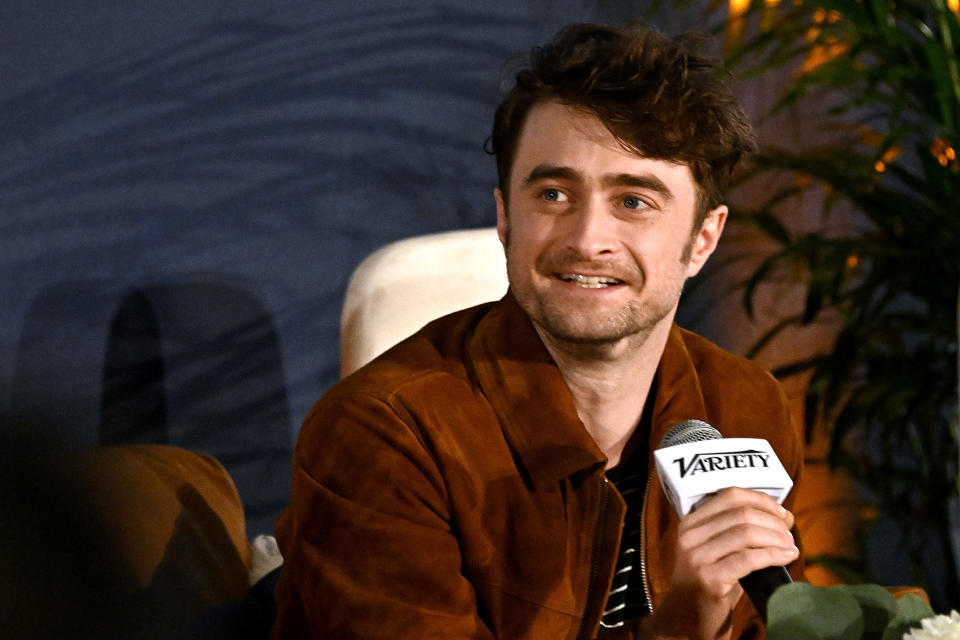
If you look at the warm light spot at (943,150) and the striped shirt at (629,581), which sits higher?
the warm light spot at (943,150)

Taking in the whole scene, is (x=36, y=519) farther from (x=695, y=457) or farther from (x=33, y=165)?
(x=33, y=165)

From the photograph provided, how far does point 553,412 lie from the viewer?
1.22 m

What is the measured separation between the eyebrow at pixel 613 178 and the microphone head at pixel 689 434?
344mm

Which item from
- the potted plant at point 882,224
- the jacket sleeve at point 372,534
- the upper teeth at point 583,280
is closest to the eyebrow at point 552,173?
the upper teeth at point 583,280

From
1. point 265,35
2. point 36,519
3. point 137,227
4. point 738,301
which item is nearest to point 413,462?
point 36,519

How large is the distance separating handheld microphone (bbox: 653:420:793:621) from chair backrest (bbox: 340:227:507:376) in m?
0.89

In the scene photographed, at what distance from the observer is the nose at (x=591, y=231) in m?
1.20

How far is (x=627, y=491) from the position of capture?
1.29 metres

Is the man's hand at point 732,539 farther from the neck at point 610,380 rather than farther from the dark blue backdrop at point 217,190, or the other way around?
A: the dark blue backdrop at point 217,190

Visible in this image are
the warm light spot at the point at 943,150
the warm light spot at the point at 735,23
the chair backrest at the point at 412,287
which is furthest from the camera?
the warm light spot at the point at 735,23

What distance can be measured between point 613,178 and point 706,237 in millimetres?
226

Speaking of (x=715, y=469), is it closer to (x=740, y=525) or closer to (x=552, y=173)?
(x=740, y=525)

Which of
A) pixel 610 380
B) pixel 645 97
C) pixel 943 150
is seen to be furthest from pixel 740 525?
pixel 943 150

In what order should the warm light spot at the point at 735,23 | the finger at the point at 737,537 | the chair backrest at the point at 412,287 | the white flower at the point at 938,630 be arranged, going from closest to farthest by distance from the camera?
the white flower at the point at 938,630 < the finger at the point at 737,537 < the chair backrest at the point at 412,287 < the warm light spot at the point at 735,23
